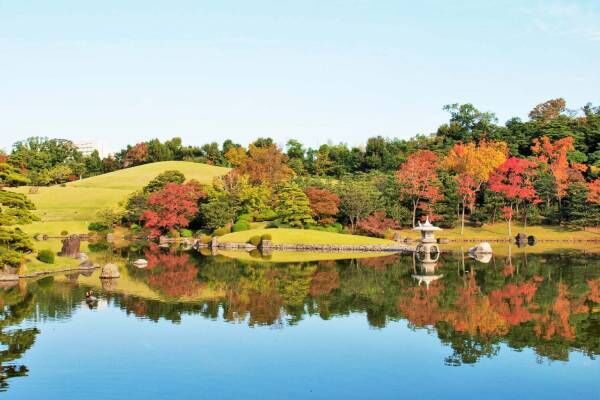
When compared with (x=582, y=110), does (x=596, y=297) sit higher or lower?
lower

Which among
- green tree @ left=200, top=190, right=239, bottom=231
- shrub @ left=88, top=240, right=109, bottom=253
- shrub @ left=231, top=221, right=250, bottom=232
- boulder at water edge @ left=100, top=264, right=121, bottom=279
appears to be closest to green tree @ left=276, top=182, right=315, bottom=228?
shrub @ left=231, top=221, right=250, bottom=232

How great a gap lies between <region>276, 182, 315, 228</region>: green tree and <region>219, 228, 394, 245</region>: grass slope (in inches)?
99.4

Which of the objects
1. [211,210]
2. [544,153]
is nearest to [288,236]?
[211,210]

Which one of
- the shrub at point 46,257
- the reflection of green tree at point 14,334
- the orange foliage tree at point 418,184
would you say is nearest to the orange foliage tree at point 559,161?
the orange foliage tree at point 418,184

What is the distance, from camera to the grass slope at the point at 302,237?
2158 inches

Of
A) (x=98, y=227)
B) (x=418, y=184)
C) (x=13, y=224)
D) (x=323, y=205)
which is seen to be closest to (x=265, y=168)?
(x=98, y=227)

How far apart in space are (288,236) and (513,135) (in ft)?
146

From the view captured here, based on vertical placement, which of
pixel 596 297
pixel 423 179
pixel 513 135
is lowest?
pixel 596 297

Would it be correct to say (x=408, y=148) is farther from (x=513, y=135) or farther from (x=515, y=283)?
(x=515, y=283)

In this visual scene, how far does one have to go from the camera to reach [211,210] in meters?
64.0

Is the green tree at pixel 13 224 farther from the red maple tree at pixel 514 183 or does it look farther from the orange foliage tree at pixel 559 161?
the orange foliage tree at pixel 559 161

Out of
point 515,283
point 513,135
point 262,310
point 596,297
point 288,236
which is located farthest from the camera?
point 513,135

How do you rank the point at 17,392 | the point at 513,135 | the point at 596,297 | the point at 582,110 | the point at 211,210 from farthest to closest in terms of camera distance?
the point at 582,110 < the point at 513,135 < the point at 211,210 < the point at 596,297 < the point at 17,392

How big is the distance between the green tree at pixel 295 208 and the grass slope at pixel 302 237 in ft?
8.29
